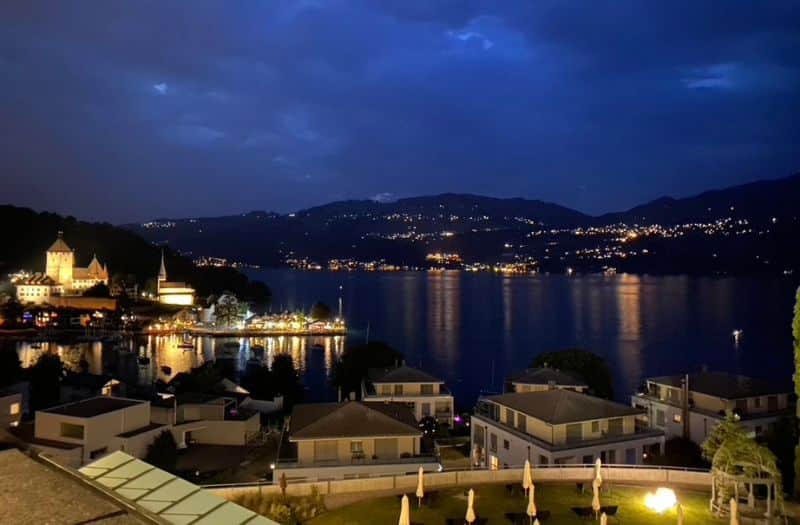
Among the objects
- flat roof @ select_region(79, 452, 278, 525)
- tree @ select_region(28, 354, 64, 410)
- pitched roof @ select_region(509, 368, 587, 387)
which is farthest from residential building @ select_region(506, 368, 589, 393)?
tree @ select_region(28, 354, 64, 410)

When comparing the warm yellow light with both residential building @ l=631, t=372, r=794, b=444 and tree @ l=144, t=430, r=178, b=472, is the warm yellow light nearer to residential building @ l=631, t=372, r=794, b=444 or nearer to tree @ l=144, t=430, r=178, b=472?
residential building @ l=631, t=372, r=794, b=444

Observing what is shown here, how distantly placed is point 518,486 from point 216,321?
2638 inches

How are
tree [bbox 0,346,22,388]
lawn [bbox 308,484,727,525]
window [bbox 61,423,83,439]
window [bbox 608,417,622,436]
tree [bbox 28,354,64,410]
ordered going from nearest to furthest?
lawn [bbox 308,484,727,525] → window [bbox 608,417,622,436] → window [bbox 61,423,83,439] → tree [bbox 28,354,64,410] → tree [bbox 0,346,22,388]

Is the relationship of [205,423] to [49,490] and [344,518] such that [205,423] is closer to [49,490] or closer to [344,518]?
[344,518]

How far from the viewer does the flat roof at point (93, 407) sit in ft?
51.3

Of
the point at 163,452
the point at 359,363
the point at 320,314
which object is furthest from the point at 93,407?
the point at 320,314

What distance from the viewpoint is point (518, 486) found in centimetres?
996

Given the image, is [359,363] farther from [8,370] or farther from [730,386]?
[8,370]

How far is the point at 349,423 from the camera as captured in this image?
13219 millimetres

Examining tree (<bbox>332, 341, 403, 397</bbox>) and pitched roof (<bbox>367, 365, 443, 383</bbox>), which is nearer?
pitched roof (<bbox>367, 365, 443, 383</bbox>)

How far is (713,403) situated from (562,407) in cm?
682

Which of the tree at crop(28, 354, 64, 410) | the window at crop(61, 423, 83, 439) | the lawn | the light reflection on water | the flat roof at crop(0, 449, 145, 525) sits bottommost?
the light reflection on water

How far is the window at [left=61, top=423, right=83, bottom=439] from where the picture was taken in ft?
50.1

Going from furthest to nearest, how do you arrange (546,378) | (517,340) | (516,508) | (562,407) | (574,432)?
(517,340), (546,378), (562,407), (574,432), (516,508)
